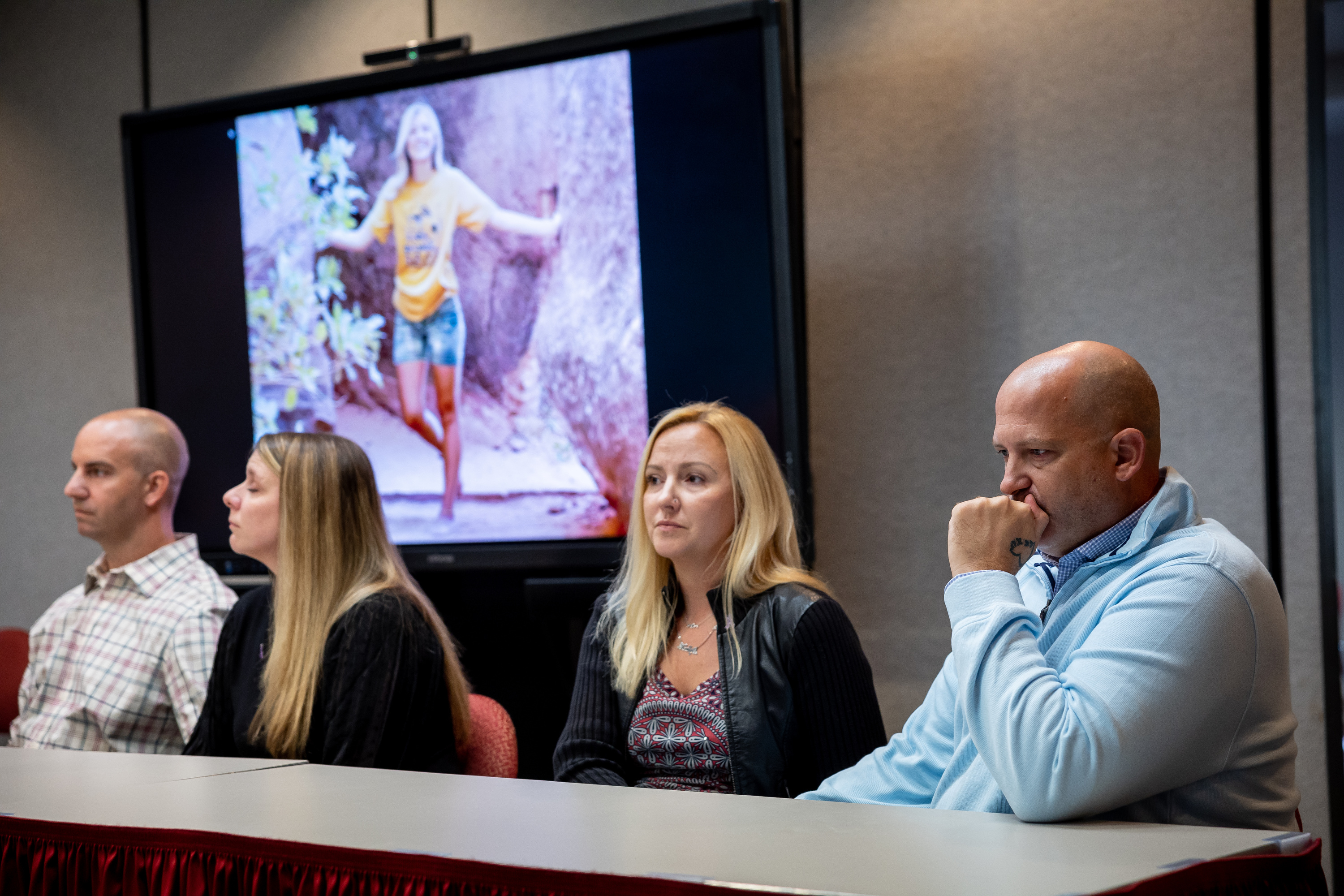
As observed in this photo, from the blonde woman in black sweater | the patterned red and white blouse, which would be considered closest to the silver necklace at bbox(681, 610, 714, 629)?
the blonde woman in black sweater

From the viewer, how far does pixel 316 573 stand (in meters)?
2.44

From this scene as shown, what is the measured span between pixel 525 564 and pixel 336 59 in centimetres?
190

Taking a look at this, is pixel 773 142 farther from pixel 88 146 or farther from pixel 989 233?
pixel 88 146

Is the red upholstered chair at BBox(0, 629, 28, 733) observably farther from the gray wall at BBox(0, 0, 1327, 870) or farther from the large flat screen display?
the gray wall at BBox(0, 0, 1327, 870)

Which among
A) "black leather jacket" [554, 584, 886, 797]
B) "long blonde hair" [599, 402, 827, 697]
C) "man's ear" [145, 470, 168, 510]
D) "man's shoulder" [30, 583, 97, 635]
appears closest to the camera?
"black leather jacket" [554, 584, 886, 797]

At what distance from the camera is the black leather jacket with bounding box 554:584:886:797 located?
79.7 inches

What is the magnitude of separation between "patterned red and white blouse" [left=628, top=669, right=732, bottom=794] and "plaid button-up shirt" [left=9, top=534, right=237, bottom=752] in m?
1.17

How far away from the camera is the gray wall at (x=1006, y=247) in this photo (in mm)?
2729

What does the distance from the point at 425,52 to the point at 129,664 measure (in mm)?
2036

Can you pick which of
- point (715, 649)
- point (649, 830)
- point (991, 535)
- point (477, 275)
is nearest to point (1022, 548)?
point (991, 535)

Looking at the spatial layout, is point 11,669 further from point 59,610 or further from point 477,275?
point 477,275

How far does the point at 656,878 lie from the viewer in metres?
1.06

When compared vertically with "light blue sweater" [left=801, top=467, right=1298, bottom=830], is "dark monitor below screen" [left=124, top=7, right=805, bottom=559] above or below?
above

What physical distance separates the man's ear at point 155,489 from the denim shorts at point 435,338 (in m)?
0.73
